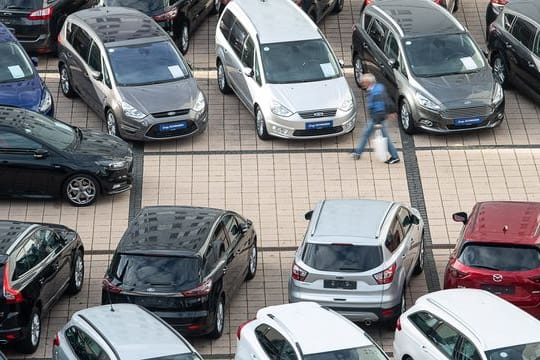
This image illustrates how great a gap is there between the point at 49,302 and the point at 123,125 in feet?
20.4

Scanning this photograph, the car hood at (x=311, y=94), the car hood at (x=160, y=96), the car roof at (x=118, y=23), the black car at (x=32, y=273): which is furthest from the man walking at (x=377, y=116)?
the black car at (x=32, y=273)

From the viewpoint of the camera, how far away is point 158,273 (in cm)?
2252

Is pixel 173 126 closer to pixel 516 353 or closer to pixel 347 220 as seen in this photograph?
pixel 347 220

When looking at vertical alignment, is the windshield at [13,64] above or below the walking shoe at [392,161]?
above

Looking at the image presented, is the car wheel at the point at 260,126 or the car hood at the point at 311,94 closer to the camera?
the car hood at the point at 311,94

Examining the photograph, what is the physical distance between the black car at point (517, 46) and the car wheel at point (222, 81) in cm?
518

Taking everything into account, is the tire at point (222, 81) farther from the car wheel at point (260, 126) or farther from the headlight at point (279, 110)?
the headlight at point (279, 110)

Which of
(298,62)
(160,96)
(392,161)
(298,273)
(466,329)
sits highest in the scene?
(466,329)

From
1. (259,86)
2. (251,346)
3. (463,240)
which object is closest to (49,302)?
(251,346)

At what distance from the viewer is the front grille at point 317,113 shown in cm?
2866

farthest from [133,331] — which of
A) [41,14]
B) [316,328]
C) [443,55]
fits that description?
[41,14]

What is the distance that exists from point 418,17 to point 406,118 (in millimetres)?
2498

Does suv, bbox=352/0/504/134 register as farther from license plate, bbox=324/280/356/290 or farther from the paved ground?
license plate, bbox=324/280/356/290

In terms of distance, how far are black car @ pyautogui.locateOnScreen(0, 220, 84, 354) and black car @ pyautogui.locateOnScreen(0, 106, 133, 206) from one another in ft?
7.88
